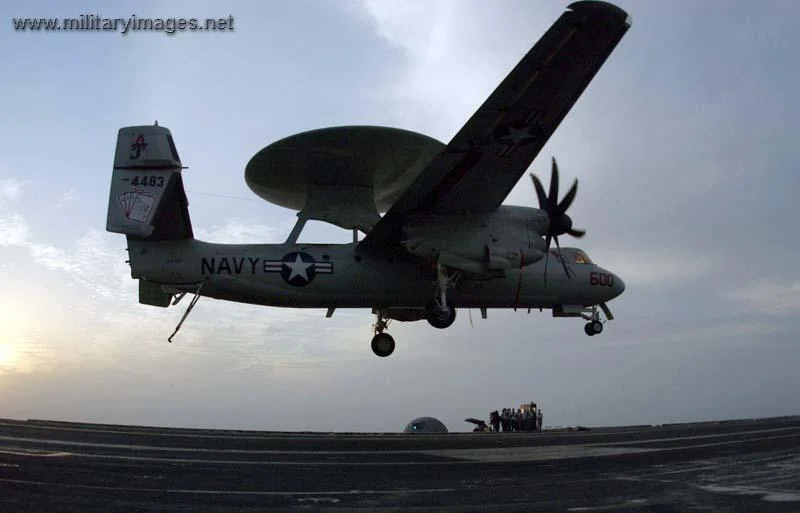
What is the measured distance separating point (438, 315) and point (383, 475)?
11.3 metres

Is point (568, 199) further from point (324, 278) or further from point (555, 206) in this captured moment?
point (324, 278)

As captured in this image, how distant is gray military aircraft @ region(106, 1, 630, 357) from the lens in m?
23.0

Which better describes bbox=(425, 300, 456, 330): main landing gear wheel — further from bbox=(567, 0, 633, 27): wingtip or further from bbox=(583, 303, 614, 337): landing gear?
bbox=(567, 0, 633, 27): wingtip

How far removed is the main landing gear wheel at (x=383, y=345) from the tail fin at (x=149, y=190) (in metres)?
9.26

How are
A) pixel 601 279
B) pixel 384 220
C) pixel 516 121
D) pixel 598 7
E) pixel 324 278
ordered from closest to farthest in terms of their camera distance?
pixel 598 7
pixel 516 121
pixel 384 220
pixel 324 278
pixel 601 279

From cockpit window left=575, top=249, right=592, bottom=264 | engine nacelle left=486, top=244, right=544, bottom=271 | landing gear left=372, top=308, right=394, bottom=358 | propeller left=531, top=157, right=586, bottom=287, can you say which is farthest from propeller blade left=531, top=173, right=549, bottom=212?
landing gear left=372, top=308, right=394, bottom=358

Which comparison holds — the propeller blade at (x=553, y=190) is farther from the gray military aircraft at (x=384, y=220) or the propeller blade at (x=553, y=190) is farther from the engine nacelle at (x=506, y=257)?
the engine nacelle at (x=506, y=257)

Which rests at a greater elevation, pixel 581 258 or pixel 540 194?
pixel 540 194

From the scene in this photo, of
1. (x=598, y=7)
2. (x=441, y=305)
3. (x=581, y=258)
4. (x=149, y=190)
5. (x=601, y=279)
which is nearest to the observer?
(x=598, y=7)

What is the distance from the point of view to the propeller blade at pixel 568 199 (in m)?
26.8

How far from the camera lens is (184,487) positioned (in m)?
13.9

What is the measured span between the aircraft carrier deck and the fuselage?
518cm

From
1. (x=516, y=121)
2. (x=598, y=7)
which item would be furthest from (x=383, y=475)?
(x=598, y=7)

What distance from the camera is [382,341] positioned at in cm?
3047
